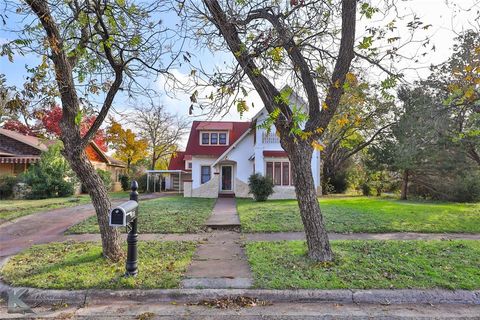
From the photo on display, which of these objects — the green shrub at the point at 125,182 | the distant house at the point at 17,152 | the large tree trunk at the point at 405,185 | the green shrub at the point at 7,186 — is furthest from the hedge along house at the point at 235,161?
the green shrub at the point at 7,186

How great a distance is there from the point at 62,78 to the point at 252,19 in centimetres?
356

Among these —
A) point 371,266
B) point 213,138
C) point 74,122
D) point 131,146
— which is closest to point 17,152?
point 131,146

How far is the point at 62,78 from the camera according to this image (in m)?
5.56

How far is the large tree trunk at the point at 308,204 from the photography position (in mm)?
5812

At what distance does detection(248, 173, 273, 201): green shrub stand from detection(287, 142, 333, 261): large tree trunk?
1197 cm

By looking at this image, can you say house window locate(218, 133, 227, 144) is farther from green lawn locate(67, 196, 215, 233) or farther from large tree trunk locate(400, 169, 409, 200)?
green lawn locate(67, 196, 215, 233)

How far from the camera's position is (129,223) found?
5160mm

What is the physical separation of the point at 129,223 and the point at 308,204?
10.2 ft

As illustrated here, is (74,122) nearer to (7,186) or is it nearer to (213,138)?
(7,186)

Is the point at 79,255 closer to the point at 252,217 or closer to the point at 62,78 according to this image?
the point at 62,78

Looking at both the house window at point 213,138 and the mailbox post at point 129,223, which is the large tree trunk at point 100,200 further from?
the house window at point 213,138

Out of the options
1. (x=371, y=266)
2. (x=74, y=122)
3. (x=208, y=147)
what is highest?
(x=208, y=147)

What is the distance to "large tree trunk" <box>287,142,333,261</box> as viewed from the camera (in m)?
5.81

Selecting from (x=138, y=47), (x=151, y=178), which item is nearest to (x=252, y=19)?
(x=138, y=47)
